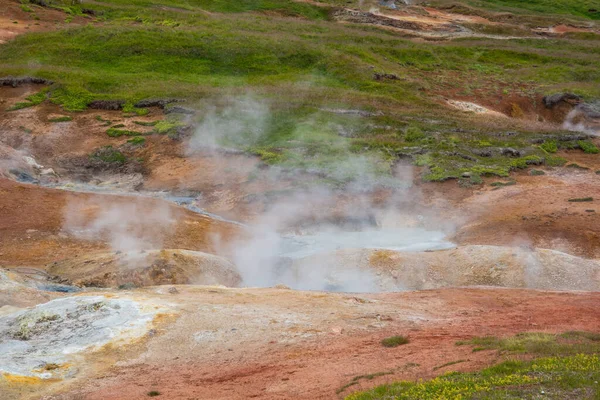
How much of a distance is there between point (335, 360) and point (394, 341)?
4.83ft

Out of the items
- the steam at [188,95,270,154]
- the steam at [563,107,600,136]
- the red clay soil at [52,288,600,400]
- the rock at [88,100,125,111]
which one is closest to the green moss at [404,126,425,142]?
the steam at [188,95,270,154]

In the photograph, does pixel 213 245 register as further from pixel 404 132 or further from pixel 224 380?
pixel 404 132

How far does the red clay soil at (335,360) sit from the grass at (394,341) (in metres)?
0.15

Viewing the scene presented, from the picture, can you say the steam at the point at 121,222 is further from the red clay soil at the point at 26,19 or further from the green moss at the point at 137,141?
the red clay soil at the point at 26,19

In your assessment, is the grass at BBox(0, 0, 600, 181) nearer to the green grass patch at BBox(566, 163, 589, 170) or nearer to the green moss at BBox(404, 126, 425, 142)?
the green moss at BBox(404, 126, 425, 142)

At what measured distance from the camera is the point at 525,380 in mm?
10117

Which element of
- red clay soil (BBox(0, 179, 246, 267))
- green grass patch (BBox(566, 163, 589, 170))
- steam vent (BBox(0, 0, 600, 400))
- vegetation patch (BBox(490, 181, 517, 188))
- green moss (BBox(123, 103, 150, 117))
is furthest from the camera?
green moss (BBox(123, 103, 150, 117))

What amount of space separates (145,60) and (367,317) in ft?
107

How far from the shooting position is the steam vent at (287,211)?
42.7ft

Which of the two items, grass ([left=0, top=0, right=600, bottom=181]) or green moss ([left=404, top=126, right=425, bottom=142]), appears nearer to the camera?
grass ([left=0, top=0, right=600, bottom=181])

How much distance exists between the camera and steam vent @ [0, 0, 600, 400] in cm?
1302

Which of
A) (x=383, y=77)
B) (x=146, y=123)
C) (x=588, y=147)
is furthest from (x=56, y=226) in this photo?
(x=588, y=147)

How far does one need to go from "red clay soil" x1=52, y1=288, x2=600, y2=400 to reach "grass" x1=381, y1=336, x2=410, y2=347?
0.15 meters

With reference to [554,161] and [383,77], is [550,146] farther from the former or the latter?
[383,77]
